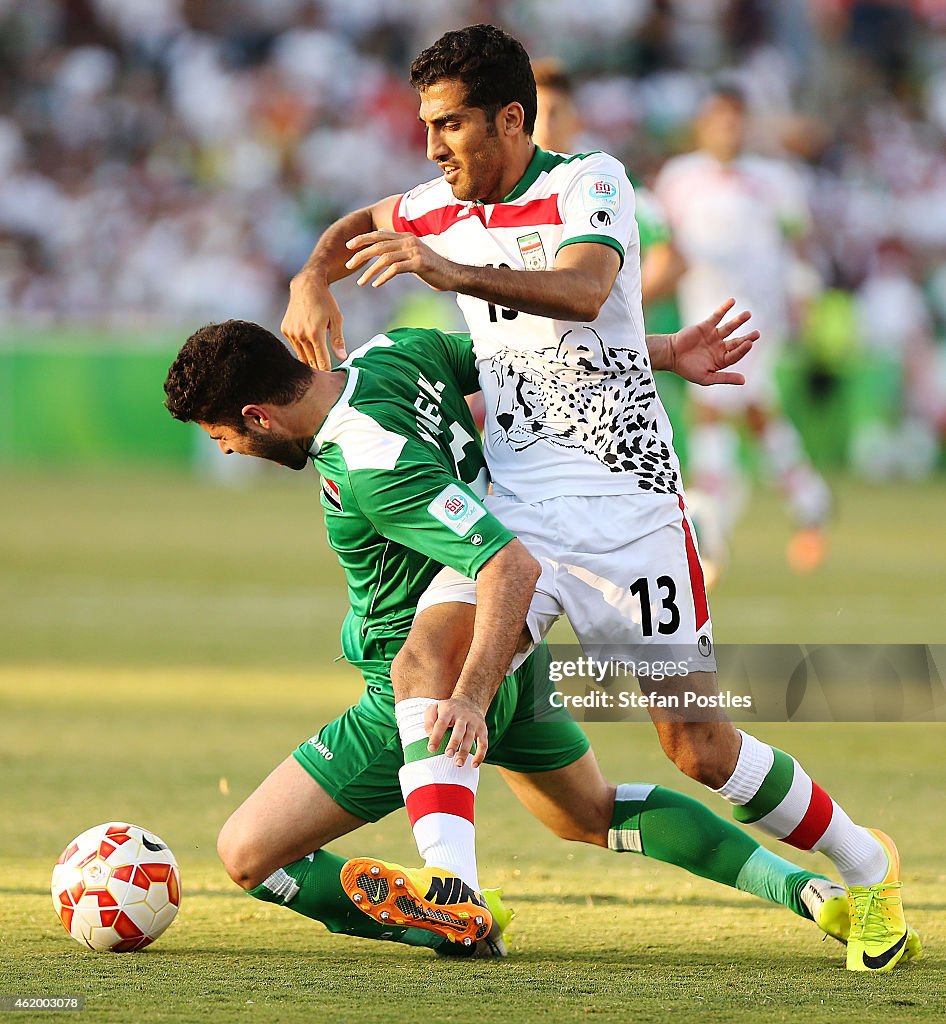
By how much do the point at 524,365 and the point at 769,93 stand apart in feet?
60.6

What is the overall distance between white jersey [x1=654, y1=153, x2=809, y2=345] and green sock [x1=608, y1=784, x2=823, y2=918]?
6.56 m

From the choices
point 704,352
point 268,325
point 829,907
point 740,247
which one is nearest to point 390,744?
point 829,907

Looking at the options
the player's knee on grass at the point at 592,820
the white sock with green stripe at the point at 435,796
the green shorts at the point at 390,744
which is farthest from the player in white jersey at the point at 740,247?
the white sock with green stripe at the point at 435,796

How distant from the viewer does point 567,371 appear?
13.7 ft

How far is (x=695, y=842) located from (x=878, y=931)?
501mm

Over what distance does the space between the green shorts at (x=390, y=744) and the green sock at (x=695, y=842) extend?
21 cm

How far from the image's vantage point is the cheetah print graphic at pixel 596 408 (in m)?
4.14

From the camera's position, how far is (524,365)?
13.8ft

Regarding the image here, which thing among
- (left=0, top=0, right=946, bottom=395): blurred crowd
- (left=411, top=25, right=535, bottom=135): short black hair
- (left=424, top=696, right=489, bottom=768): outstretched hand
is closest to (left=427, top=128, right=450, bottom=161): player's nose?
(left=411, top=25, right=535, bottom=135): short black hair

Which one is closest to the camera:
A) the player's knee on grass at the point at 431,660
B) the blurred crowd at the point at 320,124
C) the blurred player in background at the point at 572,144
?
the player's knee on grass at the point at 431,660

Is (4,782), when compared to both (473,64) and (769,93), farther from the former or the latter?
(769,93)

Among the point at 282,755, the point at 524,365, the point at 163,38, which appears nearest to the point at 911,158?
the point at 163,38

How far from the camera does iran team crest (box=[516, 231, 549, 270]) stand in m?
4.17

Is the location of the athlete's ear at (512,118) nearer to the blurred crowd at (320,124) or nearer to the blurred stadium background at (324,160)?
the blurred stadium background at (324,160)
